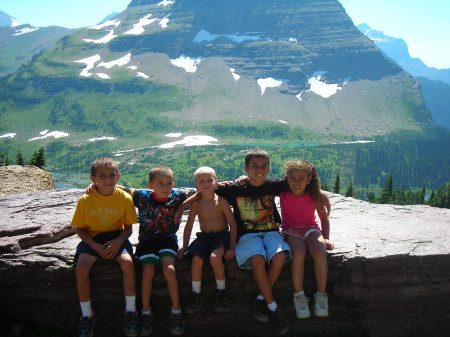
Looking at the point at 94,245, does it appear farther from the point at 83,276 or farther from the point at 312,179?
the point at 312,179

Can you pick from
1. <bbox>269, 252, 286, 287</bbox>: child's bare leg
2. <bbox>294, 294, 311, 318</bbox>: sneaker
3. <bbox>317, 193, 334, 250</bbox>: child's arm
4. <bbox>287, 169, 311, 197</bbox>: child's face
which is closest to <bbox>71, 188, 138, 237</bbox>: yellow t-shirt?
<bbox>269, 252, 286, 287</bbox>: child's bare leg

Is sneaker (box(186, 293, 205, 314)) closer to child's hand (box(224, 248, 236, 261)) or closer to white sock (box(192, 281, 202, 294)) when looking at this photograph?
white sock (box(192, 281, 202, 294))

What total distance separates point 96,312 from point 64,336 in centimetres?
91

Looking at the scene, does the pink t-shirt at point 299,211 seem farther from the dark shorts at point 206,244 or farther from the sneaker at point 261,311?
the sneaker at point 261,311

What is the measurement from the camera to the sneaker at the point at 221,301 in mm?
7266

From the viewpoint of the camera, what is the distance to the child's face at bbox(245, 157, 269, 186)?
25.6 feet

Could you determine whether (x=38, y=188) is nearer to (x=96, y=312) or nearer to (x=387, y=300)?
(x=96, y=312)

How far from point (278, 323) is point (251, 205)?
2.52 meters

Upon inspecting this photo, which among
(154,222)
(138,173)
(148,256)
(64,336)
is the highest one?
(154,222)

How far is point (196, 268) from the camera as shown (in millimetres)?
7199

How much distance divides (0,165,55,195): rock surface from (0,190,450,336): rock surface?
389 inches

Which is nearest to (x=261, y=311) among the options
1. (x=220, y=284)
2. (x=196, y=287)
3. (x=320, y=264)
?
(x=220, y=284)

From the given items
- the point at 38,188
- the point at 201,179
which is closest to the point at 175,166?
the point at 38,188

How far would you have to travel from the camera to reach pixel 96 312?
809 cm
